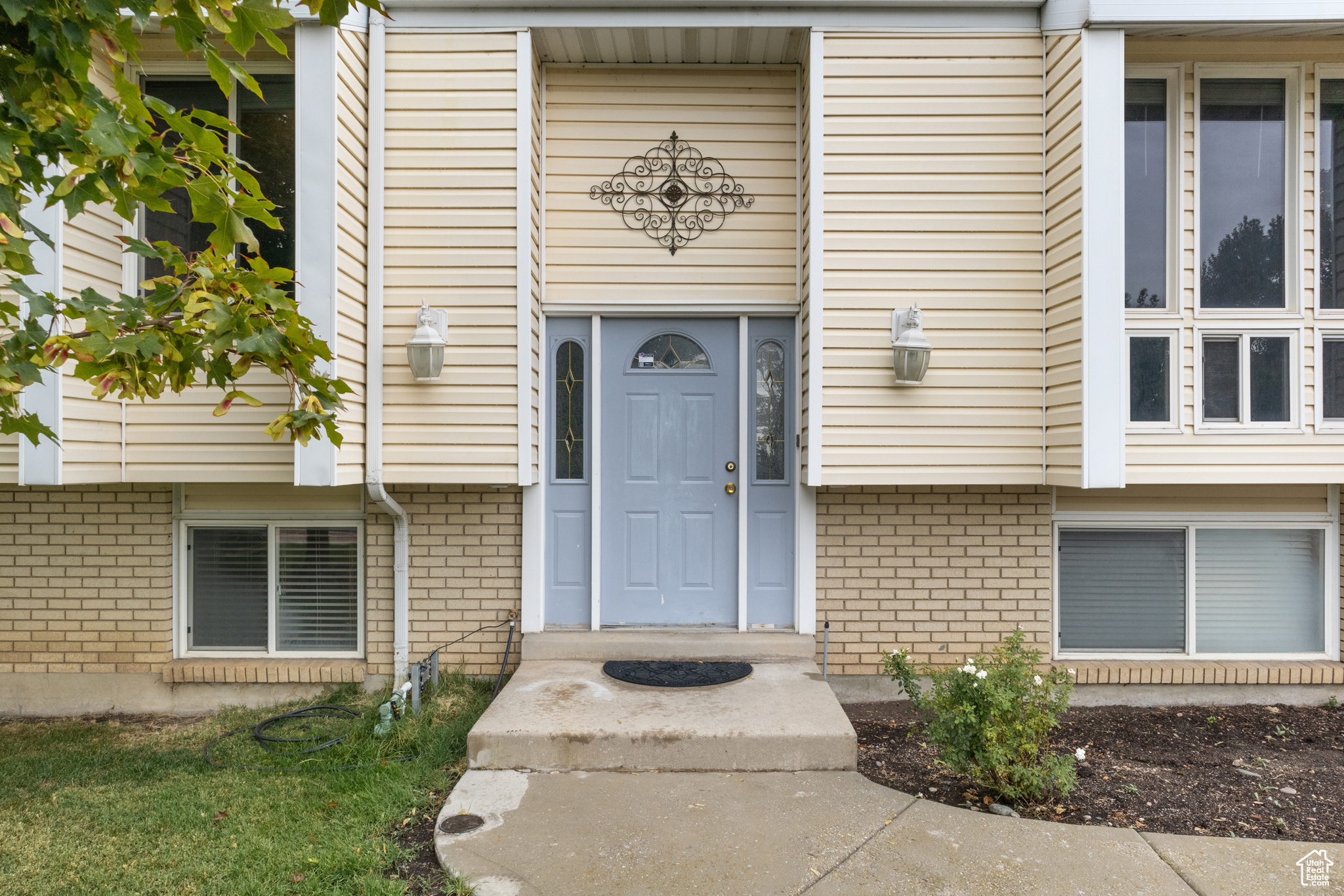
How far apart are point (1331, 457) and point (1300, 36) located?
8.19 ft

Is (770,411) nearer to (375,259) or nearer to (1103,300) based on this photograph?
(1103,300)

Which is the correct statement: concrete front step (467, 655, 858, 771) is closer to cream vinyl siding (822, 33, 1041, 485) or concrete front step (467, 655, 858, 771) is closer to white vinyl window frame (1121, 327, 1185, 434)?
cream vinyl siding (822, 33, 1041, 485)

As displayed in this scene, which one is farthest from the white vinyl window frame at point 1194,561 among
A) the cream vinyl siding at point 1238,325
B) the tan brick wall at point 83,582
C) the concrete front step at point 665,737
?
the tan brick wall at point 83,582

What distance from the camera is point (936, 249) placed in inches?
175

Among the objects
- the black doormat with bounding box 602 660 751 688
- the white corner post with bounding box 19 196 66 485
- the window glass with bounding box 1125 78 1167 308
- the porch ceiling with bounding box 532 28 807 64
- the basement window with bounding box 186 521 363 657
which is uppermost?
the porch ceiling with bounding box 532 28 807 64

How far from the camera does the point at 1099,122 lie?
4.11m

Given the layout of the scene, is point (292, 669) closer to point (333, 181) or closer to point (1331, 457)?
point (333, 181)

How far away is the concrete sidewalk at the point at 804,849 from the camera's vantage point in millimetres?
2596

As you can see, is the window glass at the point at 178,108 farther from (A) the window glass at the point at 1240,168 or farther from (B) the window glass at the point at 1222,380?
(B) the window glass at the point at 1222,380

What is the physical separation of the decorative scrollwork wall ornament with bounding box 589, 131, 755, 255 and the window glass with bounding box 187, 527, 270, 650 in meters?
3.15

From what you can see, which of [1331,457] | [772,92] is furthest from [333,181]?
[1331,457]

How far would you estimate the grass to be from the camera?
8.93 ft

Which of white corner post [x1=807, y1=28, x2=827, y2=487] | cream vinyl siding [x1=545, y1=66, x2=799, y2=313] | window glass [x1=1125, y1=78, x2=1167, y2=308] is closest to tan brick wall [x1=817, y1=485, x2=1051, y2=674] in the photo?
white corner post [x1=807, y1=28, x2=827, y2=487]

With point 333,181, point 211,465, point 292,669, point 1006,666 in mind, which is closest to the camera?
point 1006,666
